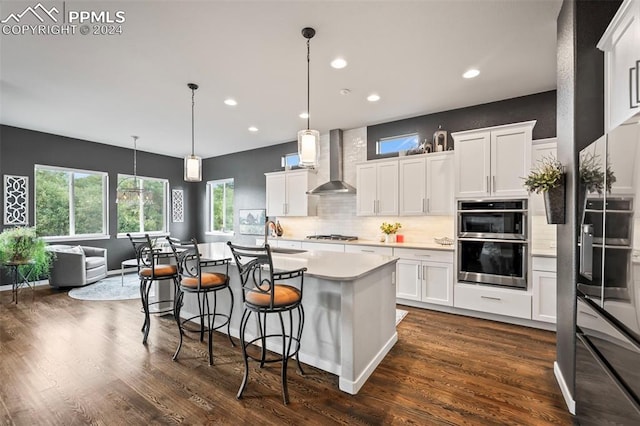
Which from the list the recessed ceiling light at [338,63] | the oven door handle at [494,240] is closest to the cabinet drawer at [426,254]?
the oven door handle at [494,240]

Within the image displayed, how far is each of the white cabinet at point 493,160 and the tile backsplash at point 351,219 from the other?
0.83m

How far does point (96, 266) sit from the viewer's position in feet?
18.4

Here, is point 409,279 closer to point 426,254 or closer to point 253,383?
point 426,254

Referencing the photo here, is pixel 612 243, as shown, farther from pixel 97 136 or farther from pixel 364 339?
pixel 97 136

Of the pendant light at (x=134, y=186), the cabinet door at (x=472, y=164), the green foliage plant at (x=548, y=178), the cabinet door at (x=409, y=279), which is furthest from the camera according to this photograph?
the pendant light at (x=134, y=186)

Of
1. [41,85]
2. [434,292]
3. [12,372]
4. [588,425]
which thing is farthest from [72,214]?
[588,425]

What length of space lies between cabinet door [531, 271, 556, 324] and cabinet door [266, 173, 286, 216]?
172 inches

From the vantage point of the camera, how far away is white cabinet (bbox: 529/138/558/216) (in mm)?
3514

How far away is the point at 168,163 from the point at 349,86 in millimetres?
5919

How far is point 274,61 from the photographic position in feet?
10.00

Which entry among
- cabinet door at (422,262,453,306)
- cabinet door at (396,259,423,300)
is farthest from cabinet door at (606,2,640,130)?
cabinet door at (396,259,423,300)

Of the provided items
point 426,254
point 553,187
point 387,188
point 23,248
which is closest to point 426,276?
point 426,254

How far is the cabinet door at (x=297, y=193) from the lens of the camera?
5746 mm

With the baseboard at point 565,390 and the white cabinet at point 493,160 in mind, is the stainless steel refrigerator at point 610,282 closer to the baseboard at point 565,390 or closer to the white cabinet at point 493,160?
the baseboard at point 565,390
